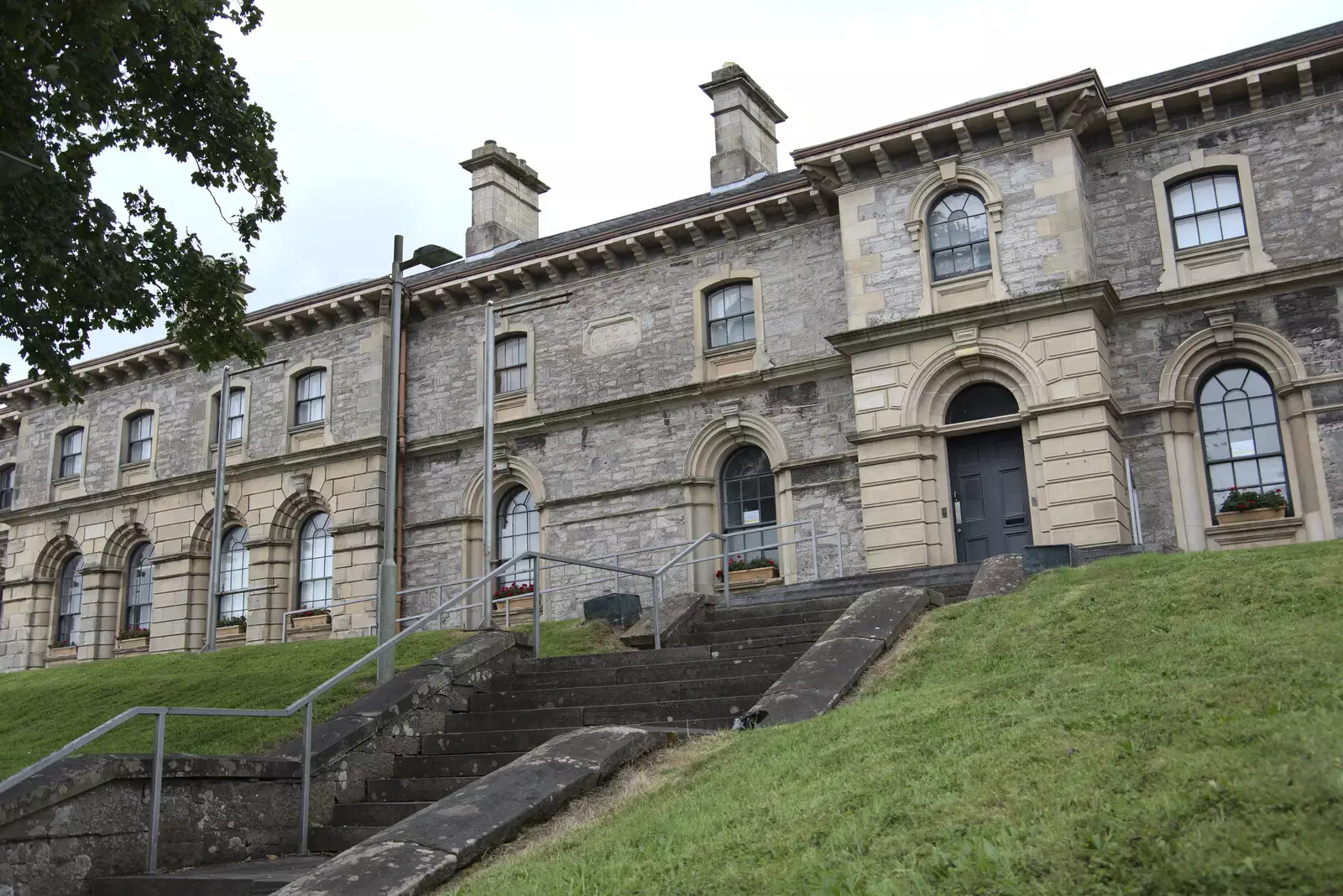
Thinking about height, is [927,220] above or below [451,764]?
above

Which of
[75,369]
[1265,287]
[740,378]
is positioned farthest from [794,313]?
[75,369]

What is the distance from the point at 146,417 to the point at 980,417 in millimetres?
19897

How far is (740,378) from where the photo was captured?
2166 centimetres

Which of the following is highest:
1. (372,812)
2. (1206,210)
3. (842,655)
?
(1206,210)

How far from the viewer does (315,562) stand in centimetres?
2619

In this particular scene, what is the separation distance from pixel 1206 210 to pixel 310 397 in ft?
59.0

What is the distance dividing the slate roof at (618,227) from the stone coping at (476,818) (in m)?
14.8

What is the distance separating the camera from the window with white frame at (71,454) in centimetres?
3030

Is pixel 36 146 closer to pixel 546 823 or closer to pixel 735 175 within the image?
pixel 546 823

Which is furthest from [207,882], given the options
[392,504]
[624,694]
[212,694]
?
[392,504]

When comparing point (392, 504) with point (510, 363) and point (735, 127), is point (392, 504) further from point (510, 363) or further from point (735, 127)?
point (735, 127)

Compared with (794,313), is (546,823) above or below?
below

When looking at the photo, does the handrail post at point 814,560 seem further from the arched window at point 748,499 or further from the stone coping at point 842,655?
the stone coping at point 842,655

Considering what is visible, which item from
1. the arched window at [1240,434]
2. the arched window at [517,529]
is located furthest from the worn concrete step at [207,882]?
the arched window at [517,529]
